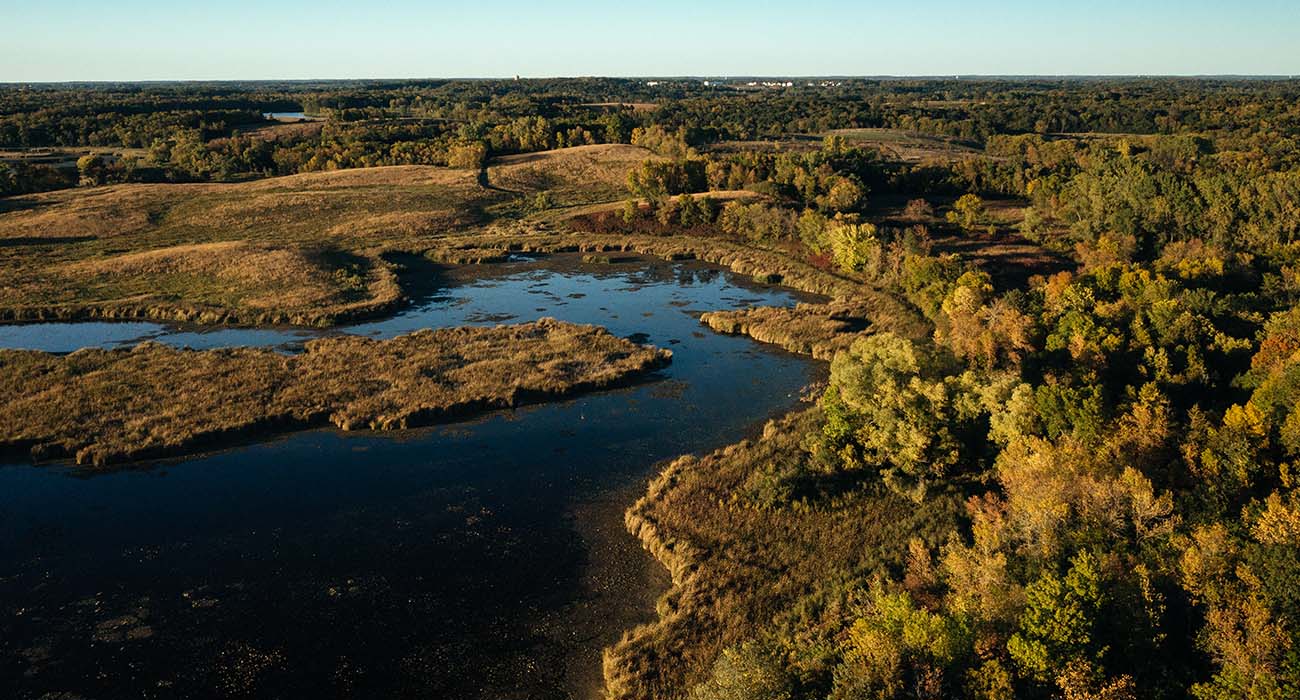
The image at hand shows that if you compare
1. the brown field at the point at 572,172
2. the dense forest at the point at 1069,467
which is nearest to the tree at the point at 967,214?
the dense forest at the point at 1069,467

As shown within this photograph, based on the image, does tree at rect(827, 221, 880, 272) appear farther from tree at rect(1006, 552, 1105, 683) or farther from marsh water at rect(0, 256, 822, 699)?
tree at rect(1006, 552, 1105, 683)

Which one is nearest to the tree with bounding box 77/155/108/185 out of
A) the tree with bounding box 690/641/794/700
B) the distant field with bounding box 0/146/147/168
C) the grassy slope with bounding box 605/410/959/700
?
the distant field with bounding box 0/146/147/168

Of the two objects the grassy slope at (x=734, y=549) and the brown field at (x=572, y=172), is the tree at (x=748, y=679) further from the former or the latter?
the brown field at (x=572, y=172)

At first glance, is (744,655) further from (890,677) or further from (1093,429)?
(1093,429)

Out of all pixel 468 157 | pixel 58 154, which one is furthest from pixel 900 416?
pixel 58 154

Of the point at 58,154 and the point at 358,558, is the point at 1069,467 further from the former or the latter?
the point at 58,154

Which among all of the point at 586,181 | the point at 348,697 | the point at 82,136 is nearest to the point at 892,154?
the point at 586,181
